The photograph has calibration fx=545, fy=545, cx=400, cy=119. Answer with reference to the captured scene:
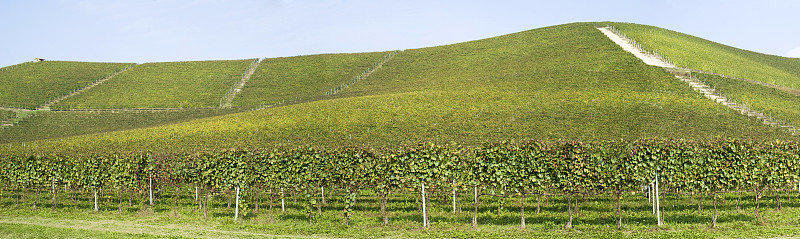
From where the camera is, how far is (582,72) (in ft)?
279

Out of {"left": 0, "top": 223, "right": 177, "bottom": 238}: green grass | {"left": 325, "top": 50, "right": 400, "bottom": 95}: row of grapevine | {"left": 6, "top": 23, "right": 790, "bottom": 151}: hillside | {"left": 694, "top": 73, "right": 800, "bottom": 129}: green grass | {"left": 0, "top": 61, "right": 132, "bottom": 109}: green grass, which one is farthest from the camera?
{"left": 0, "top": 61, "right": 132, "bottom": 109}: green grass

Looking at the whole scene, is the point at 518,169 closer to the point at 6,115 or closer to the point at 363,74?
the point at 363,74

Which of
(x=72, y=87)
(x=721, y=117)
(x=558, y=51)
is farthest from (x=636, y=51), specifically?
(x=72, y=87)

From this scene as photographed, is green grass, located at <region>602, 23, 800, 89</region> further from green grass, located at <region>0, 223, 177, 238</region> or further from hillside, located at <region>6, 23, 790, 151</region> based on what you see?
green grass, located at <region>0, 223, 177, 238</region>

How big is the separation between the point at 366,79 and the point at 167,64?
68.8 m

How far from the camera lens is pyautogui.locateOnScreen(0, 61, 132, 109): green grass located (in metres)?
107

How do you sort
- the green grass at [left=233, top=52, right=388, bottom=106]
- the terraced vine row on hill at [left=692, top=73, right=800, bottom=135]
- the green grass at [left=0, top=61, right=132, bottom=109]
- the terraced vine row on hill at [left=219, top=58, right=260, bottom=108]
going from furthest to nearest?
the green grass at [left=0, top=61, right=132, bottom=109]
the green grass at [left=233, top=52, right=388, bottom=106]
the terraced vine row on hill at [left=219, top=58, right=260, bottom=108]
the terraced vine row on hill at [left=692, top=73, right=800, bottom=135]

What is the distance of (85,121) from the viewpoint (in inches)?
3440

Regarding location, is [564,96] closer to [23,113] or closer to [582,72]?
[582,72]

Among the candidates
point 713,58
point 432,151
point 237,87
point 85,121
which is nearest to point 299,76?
point 237,87

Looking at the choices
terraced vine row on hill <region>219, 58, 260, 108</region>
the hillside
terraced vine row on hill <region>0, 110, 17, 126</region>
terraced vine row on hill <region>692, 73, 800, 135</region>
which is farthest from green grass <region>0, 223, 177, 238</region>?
terraced vine row on hill <region>219, 58, 260, 108</region>

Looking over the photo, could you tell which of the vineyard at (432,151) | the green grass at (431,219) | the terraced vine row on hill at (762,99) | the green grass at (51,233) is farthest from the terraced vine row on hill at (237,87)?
the terraced vine row on hill at (762,99)

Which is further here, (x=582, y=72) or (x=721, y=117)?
(x=582, y=72)

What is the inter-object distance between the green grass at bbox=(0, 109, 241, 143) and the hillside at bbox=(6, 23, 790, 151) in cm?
1121
